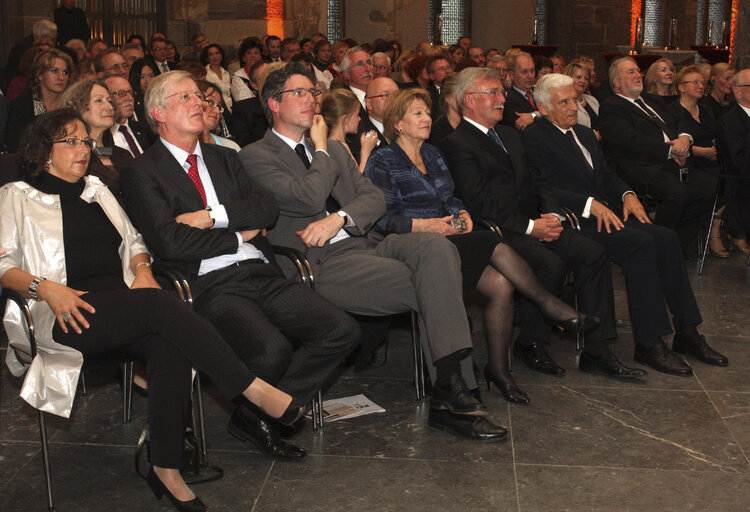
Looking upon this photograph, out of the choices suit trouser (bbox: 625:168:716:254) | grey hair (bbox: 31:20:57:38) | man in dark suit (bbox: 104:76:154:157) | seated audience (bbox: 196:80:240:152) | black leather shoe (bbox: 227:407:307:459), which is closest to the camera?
black leather shoe (bbox: 227:407:307:459)

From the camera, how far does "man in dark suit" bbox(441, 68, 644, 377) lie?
434 centimetres

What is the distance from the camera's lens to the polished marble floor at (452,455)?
307 cm

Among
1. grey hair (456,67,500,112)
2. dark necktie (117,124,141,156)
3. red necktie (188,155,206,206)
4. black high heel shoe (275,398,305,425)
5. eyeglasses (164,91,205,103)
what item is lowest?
black high heel shoe (275,398,305,425)

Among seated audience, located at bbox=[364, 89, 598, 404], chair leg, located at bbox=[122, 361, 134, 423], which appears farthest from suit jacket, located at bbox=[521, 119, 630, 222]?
chair leg, located at bbox=[122, 361, 134, 423]

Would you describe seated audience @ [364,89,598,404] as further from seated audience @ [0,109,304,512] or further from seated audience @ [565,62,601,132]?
seated audience @ [565,62,601,132]

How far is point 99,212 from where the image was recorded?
3.39 m

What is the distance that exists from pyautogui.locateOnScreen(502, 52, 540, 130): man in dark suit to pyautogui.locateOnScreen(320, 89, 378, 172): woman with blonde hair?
7.67ft

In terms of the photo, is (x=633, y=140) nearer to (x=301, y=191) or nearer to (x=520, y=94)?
(x=520, y=94)

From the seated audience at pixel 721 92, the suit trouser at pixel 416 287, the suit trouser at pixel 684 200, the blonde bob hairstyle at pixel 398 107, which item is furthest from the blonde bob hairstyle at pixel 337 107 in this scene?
the seated audience at pixel 721 92

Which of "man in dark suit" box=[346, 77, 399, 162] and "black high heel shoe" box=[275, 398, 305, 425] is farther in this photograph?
"man in dark suit" box=[346, 77, 399, 162]

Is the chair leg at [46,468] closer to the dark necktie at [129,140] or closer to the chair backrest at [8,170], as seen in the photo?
the chair backrest at [8,170]

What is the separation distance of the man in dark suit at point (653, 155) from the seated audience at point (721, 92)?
4.93ft

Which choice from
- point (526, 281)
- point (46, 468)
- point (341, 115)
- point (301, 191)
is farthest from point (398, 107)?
point (46, 468)

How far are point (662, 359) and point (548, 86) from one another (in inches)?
62.3
